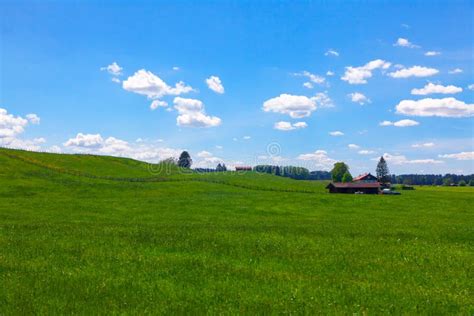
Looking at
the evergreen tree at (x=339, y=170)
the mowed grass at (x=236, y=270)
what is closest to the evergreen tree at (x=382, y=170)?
the evergreen tree at (x=339, y=170)

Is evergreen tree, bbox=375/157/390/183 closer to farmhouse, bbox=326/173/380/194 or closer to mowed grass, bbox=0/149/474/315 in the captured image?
farmhouse, bbox=326/173/380/194

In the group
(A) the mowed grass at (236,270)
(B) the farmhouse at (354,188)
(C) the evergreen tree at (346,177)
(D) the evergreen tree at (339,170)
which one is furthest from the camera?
(D) the evergreen tree at (339,170)

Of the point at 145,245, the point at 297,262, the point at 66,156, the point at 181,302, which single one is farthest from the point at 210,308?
the point at 66,156

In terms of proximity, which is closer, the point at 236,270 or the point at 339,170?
the point at 236,270

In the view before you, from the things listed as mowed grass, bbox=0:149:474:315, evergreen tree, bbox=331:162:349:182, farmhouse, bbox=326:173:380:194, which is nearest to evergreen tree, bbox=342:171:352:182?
evergreen tree, bbox=331:162:349:182

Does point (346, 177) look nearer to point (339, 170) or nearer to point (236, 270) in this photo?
point (339, 170)

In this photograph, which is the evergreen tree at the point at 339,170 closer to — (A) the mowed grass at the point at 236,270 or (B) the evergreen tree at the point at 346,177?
(B) the evergreen tree at the point at 346,177

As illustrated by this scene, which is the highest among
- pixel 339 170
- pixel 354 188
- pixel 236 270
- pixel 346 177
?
pixel 339 170

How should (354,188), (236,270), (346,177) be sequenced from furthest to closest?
(346,177) < (354,188) < (236,270)

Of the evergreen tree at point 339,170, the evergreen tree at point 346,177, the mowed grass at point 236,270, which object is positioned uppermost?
the evergreen tree at point 339,170

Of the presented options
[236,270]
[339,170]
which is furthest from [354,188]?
[236,270]

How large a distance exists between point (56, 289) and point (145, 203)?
38.5 m

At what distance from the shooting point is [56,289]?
11.7 metres

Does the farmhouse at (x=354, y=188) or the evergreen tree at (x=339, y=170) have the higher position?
the evergreen tree at (x=339, y=170)
